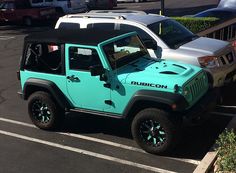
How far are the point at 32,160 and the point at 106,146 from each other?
1281mm

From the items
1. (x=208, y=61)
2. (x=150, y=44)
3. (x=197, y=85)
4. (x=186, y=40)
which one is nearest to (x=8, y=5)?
(x=186, y=40)

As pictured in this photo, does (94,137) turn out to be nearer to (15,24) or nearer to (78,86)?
(78,86)

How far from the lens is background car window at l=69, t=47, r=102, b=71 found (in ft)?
23.8

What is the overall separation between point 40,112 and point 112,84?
1.85 m

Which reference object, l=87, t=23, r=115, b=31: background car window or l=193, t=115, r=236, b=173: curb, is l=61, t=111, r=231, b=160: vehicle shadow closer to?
l=193, t=115, r=236, b=173: curb

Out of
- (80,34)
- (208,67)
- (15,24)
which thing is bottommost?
(15,24)

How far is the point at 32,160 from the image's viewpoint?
692cm

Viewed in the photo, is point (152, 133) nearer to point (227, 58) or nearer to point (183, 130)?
point (183, 130)

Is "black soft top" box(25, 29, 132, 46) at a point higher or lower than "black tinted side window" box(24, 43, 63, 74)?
higher

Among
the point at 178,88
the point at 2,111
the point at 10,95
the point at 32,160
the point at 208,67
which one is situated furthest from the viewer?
the point at 10,95

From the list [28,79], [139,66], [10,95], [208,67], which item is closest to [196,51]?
[208,67]

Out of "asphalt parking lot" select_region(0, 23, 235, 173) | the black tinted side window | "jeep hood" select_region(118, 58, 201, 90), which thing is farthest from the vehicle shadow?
the black tinted side window

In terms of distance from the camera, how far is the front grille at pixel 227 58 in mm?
8898

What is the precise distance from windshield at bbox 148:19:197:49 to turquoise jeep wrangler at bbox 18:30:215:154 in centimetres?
137
